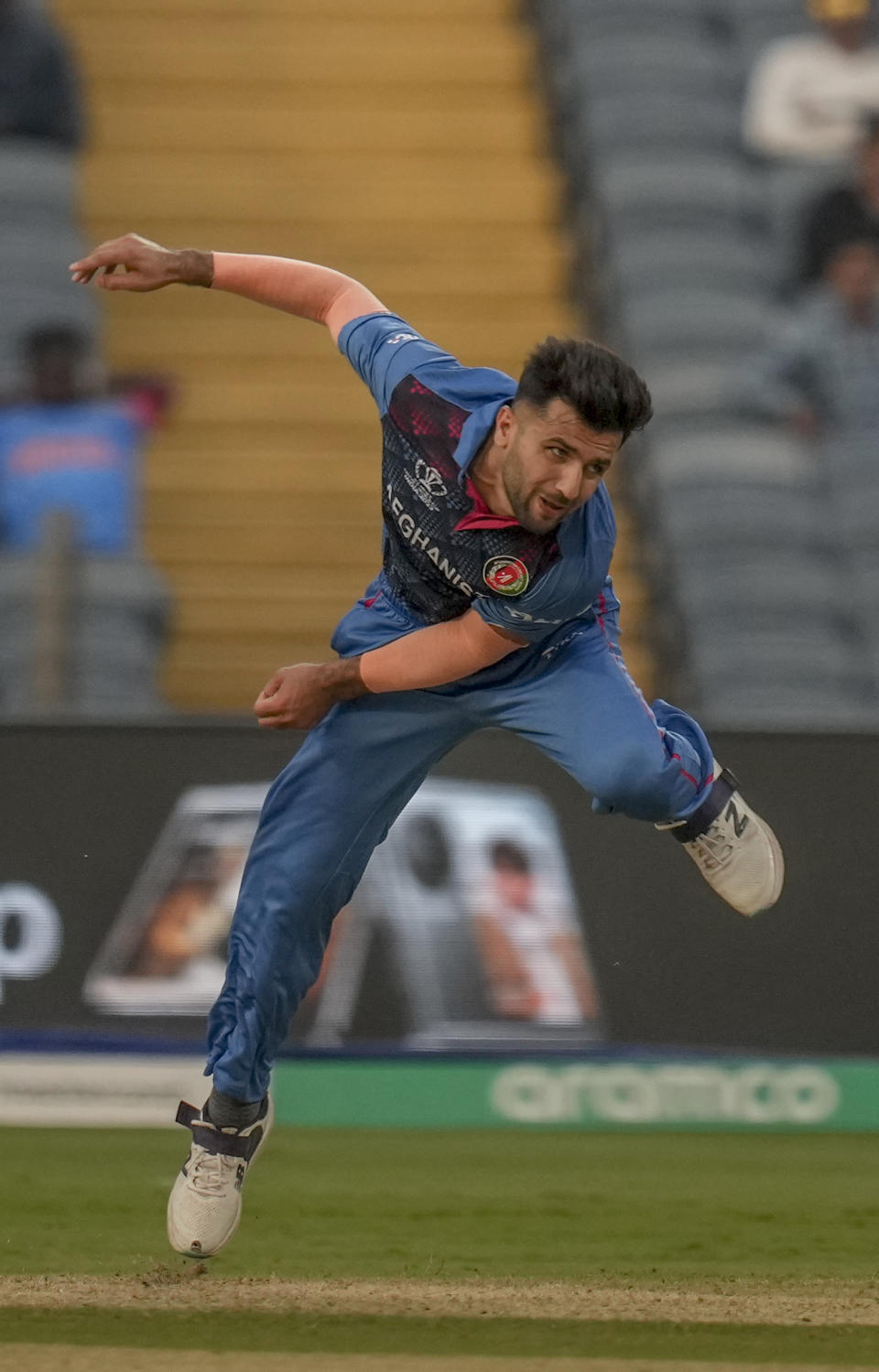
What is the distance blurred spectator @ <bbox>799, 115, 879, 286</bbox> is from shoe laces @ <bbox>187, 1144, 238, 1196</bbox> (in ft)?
20.4

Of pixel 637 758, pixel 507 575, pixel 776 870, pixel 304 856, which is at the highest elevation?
pixel 507 575

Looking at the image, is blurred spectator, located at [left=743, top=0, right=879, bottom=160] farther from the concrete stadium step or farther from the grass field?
the grass field

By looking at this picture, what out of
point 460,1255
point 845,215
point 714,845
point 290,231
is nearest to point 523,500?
point 714,845

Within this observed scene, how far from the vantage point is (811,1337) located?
448cm

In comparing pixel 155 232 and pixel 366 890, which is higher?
pixel 155 232

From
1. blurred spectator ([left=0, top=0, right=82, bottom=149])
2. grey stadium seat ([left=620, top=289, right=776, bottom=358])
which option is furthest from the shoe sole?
blurred spectator ([left=0, top=0, right=82, bottom=149])

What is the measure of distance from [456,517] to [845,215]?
233 inches

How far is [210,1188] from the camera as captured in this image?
15.8ft

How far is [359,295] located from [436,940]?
2.96 meters

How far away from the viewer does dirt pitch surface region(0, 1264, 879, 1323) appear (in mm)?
4668

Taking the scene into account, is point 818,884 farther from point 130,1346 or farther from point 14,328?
point 14,328

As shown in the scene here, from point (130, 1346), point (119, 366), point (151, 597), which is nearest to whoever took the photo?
point (130, 1346)

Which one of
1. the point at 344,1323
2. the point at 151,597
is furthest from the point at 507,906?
the point at 344,1323

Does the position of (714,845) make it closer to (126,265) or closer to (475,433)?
(475,433)
